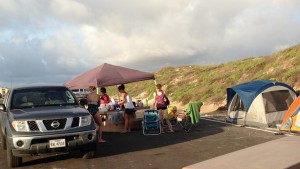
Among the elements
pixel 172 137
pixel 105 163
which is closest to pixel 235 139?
pixel 172 137

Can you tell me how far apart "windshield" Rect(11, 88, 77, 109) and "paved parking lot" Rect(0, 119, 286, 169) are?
132 centimetres

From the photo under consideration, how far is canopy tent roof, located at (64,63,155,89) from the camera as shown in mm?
14570

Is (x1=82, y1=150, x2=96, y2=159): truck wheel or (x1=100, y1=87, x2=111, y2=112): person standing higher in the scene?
(x1=100, y1=87, x2=111, y2=112): person standing

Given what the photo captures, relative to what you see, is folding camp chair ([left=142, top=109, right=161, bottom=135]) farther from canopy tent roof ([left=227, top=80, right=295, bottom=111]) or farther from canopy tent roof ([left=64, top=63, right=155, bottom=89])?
canopy tent roof ([left=227, top=80, right=295, bottom=111])

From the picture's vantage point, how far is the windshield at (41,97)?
916 centimetres

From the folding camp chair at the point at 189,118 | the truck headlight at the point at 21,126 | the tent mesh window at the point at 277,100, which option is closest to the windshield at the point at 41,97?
the truck headlight at the point at 21,126

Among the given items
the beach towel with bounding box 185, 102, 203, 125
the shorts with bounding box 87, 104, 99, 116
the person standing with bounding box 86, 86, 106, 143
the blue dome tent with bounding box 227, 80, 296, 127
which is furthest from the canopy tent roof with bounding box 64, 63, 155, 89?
the blue dome tent with bounding box 227, 80, 296, 127

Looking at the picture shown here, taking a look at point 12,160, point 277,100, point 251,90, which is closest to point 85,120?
point 12,160

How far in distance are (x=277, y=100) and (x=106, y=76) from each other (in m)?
6.67

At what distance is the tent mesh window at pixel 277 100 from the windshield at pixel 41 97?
26.5ft

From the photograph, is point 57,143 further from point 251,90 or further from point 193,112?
point 251,90

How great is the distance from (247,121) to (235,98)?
146 cm

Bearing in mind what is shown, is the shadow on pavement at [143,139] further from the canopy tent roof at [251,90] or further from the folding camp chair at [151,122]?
the canopy tent roof at [251,90]

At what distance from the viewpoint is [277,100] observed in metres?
14.9
